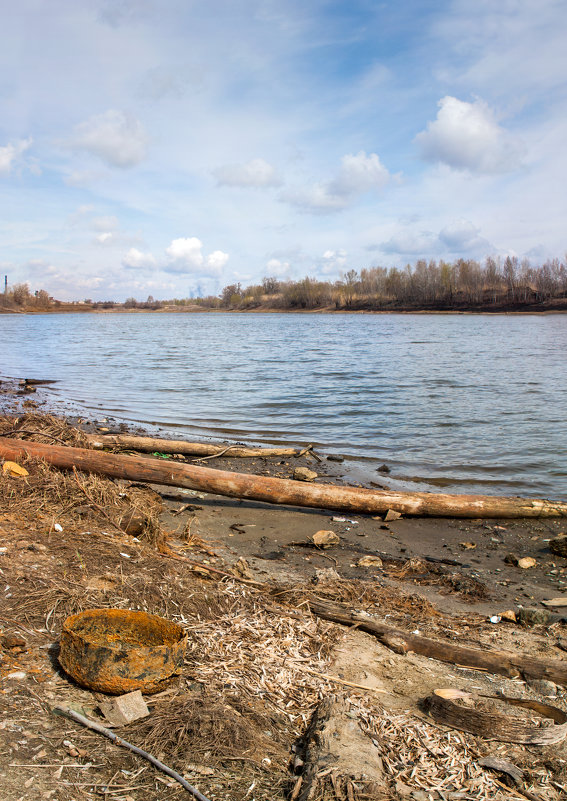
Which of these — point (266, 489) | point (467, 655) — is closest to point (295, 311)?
point (266, 489)

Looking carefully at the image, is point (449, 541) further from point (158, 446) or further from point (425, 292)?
point (425, 292)

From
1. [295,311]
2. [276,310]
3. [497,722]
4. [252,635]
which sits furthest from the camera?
[276,310]

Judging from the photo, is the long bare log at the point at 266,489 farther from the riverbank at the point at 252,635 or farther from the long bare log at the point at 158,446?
the long bare log at the point at 158,446

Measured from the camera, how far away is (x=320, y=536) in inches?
255

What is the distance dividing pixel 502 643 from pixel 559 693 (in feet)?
2.55

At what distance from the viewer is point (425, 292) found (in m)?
109

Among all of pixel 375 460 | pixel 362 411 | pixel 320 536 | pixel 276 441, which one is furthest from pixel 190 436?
pixel 320 536

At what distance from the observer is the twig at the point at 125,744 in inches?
88.8

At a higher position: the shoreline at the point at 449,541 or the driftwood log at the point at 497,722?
the driftwood log at the point at 497,722

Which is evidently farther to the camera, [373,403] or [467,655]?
[373,403]

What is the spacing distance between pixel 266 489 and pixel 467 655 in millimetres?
3640

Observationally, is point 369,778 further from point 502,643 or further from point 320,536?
point 320,536

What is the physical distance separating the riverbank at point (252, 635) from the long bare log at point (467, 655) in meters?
0.09

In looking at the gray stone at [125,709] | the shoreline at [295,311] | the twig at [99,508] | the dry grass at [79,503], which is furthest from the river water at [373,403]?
the shoreline at [295,311]
